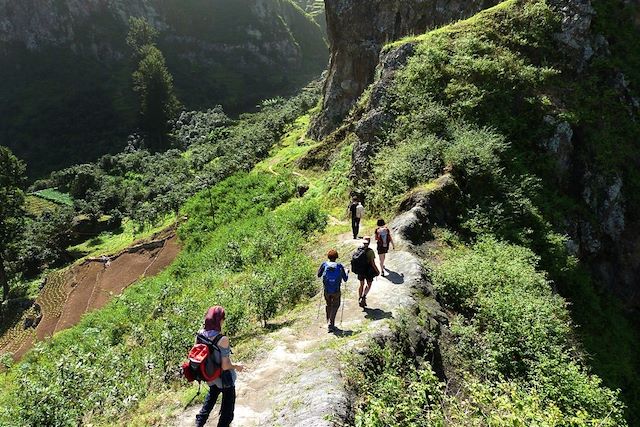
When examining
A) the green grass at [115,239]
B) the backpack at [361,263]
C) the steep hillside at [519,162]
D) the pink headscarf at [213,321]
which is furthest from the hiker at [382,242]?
the green grass at [115,239]

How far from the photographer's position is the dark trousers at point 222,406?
6240 mm

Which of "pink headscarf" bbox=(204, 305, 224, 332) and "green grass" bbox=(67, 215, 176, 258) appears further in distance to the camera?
"green grass" bbox=(67, 215, 176, 258)

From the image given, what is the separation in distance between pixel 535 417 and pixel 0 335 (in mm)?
35282

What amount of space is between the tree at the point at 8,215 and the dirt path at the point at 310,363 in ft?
115

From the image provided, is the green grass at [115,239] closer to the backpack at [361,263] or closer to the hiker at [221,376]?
the backpack at [361,263]

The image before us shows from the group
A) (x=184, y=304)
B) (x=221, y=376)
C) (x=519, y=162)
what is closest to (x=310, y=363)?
(x=221, y=376)

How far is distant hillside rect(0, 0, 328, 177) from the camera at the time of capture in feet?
246

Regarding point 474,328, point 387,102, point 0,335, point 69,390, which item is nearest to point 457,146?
point 387,102

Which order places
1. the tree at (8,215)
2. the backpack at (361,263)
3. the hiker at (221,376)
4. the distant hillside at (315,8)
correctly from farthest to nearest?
the distant hillside at (315,8) → the tree at (8,215) → the backpack at (361,263) → the hiker at (221,376)

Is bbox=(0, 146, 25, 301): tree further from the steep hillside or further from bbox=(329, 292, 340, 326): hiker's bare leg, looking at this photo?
bbox=(329, 292, 340, 326): hiker's bare leg

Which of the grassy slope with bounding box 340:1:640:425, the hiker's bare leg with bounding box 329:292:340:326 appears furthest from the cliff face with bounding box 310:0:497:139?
the hiker's bare leg with bounding box 329:292:340:326

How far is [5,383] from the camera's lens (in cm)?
1608

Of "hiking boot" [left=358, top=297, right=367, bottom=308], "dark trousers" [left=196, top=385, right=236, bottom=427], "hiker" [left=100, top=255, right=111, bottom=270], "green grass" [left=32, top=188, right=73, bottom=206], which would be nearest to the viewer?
"dark trousers" [left=196, top=385, right=236, bottom=427]

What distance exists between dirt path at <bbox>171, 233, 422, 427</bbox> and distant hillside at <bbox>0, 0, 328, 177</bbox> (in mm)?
65840
